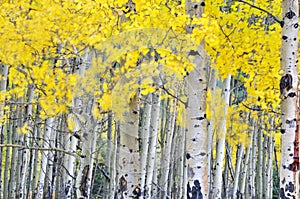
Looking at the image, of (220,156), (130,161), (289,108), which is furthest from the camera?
(220,156)

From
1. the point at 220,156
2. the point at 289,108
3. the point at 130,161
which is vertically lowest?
the point at 130,161

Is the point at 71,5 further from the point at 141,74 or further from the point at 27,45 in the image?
the point at 141,74

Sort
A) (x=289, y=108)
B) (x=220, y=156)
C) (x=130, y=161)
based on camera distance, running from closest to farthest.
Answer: (x=289, y=108) → (x=130, y=161) → (x=220, y=156)

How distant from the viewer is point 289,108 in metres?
4.97

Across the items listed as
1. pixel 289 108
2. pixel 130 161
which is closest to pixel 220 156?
pixel 130 161

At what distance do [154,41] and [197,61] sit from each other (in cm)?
209

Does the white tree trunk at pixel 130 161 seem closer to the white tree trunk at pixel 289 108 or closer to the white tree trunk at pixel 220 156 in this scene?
the white tree trunk at pixel 289 108

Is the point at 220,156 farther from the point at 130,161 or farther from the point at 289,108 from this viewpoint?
the point at 289,108

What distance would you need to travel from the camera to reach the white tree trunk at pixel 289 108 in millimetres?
4801

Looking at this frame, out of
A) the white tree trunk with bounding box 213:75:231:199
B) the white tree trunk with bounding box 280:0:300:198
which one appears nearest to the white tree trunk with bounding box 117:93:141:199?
the white tree trunk with bounding box 280:0:300:198

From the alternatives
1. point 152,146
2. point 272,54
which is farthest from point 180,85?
point 272,54

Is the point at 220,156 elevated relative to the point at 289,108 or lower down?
lower down

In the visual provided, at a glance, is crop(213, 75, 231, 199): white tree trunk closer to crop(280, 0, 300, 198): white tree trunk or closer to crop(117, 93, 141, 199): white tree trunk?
crop(117, 93, 141, 199): white tree trunk

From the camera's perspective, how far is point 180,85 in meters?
10.3
